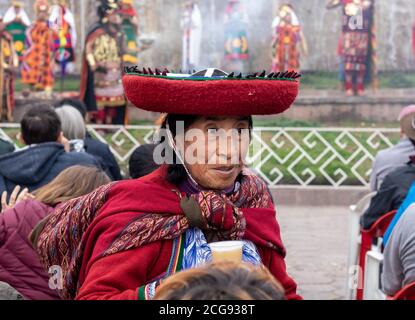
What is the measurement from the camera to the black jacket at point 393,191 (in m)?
4.89

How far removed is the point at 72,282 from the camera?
252 cm

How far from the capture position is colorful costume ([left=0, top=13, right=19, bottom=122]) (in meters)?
15.1

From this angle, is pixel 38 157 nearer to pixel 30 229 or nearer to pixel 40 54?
pixel 30 229

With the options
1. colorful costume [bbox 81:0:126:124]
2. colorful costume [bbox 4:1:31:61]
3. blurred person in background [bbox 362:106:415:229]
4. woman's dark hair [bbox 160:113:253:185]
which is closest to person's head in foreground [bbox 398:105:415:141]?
blurred person in background [bbox 362:106:415:229]

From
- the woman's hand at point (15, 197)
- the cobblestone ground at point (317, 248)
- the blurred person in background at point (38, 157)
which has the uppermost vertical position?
the blurred person in background at point (38, 157)

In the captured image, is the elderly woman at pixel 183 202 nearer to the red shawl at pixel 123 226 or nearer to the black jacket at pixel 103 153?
the red shawl at pixel 123 226

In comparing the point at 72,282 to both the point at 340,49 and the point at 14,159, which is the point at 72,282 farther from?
the point at 340,49

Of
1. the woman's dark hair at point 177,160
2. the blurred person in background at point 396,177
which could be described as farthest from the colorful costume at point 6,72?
the woman's dark hair at point 177,160

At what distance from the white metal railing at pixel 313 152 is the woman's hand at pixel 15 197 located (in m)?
7.27

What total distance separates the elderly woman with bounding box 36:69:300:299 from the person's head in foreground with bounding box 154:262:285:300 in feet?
1.78

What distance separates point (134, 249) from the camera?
2.30m

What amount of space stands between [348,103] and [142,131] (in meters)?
4.94

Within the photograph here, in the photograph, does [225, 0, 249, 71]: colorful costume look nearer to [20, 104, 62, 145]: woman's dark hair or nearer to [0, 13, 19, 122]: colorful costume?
[0, 13, 19, 122]: colorful costume
